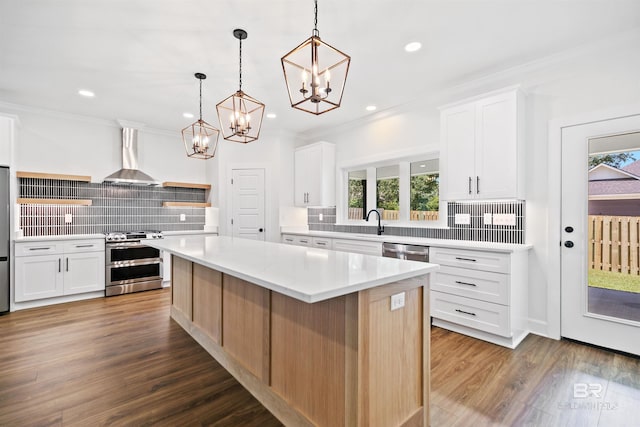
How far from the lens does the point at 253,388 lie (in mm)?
2002

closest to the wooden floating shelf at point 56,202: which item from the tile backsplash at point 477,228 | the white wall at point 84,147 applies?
the white wall at point 84,147

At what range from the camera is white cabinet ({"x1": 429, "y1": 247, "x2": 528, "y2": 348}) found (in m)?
2.69

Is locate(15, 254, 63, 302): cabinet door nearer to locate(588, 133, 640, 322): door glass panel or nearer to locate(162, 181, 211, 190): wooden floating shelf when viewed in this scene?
locate(162, 181, 211, 190): wooden floating shelf

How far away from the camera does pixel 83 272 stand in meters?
4.18

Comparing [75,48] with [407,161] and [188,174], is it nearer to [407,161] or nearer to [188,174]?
[188,174]

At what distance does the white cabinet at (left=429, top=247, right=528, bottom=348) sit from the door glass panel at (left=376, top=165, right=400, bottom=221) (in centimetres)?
129

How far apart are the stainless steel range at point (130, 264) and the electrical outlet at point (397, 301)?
389 centimetres

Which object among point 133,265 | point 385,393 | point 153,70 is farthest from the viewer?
point 133,265

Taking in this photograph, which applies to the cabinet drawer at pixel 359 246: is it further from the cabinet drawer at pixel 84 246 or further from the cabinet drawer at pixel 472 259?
the cabinet drawer at pixel 84 246

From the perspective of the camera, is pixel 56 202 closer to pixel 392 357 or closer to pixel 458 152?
pixel 392 357

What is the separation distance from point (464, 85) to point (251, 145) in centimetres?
351

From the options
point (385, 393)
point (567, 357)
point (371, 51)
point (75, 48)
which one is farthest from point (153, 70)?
point (567, 357)

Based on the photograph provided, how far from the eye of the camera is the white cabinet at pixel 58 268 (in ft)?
12.3

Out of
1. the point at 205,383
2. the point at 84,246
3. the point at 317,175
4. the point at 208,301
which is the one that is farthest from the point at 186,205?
the point at 205,383
